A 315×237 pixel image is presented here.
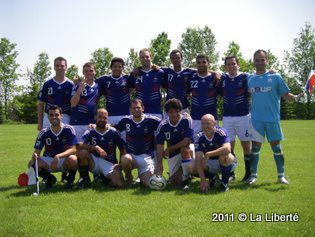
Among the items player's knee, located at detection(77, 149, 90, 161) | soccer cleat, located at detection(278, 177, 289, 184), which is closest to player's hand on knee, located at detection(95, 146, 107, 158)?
player's knee, located at detection(77, 149, 90, 161)

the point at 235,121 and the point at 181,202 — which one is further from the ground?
the point at 235,121

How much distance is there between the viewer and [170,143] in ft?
25.5

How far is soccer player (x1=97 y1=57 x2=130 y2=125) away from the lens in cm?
854

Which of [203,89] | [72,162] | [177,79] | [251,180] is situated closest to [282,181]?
[251,180]

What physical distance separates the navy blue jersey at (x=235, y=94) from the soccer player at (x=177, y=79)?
0.86 metres

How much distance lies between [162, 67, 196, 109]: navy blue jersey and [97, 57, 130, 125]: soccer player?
1.02m

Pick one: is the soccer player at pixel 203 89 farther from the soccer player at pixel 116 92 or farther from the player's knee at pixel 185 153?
the soccer player at pixel 116 92

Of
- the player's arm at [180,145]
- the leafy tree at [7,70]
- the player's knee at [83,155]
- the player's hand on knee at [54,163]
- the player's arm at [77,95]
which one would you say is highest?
the leafy tree at [7,70]

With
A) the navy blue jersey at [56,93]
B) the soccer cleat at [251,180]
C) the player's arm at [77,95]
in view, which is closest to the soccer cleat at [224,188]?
the soccer cleat at [251,180]

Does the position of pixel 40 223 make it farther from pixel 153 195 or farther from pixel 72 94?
pixel 72 94

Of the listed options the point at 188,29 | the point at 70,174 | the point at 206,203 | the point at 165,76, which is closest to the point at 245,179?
the point at 206,203

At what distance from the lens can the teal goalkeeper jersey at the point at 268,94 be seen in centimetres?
Result: 755

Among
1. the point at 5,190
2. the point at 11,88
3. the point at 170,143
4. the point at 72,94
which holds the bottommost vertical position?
the point at 5,190

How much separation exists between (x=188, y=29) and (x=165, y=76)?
2166 inches
